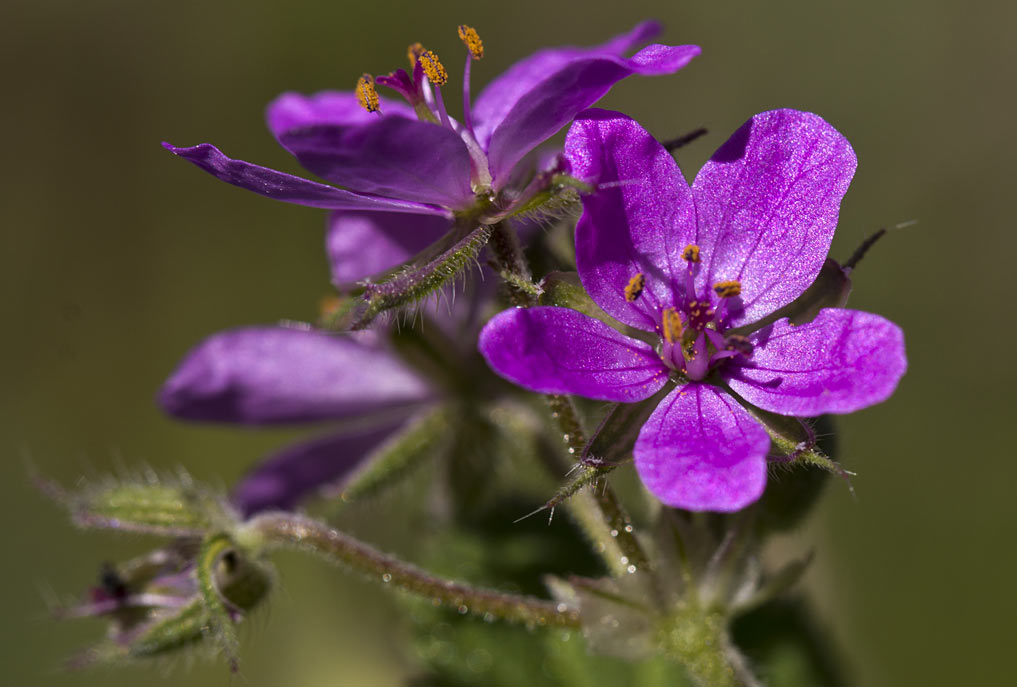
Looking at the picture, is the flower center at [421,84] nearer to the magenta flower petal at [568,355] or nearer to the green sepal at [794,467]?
the magenta flower petal at [568,355]

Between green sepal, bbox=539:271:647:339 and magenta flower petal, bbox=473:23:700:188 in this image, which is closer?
magenta flower petal, bbox=473:23:700:188

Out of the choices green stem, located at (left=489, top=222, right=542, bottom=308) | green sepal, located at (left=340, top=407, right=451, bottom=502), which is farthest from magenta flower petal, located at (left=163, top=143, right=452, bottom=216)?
green sepal, located at (left=340, top=407, right=451, bottom=502)

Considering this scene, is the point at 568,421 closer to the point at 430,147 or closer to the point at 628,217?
the point at 628,217

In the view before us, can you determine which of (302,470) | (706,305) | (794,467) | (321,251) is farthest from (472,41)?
(321,251)

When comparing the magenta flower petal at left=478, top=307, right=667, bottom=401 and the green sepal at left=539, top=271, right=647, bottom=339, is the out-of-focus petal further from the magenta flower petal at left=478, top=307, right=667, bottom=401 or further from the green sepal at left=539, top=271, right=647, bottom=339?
the magenta flower petal at left=478, top=307, right=667, bottom=401

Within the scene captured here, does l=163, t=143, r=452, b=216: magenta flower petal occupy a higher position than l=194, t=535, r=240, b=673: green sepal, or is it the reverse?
l=163, t=143, r=452, b=216: magenta flower petal

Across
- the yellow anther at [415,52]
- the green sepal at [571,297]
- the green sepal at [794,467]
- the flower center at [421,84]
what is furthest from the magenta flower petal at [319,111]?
the green sepal at [794,467]
